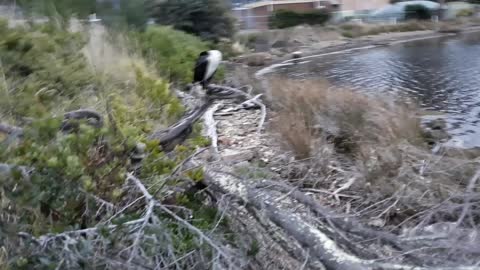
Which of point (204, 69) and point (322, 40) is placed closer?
point (204, 69)

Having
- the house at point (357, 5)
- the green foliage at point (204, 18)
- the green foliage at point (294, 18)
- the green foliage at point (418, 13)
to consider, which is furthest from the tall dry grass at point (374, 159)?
the house at point (357, 5)

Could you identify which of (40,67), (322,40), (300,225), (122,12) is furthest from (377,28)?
(122,12)

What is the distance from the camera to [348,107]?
647 cm

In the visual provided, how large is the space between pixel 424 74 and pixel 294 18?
16997 mm

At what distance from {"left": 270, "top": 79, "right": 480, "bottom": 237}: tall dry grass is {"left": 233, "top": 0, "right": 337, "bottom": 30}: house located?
21.0 m

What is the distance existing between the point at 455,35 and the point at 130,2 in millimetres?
24821

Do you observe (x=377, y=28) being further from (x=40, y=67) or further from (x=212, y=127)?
(x=40, y=67)

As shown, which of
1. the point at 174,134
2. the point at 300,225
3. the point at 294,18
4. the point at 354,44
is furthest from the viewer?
the point at 294,18

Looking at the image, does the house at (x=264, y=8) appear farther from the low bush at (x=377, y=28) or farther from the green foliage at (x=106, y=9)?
the green foliage at (x=106, y=9)

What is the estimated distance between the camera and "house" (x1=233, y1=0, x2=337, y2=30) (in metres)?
30.0

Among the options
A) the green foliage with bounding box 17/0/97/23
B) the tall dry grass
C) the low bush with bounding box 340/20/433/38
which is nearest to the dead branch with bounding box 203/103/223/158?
the tall dry grass

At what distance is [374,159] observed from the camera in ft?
16.9

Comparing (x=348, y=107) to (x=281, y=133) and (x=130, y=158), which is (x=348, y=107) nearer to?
(x=281, y=133)

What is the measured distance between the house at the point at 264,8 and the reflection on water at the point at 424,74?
989cm
